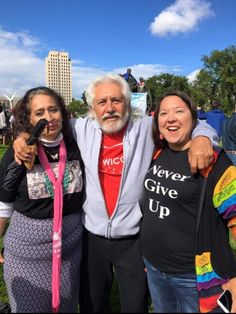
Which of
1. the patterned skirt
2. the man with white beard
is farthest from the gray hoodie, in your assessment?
the patterned skirt

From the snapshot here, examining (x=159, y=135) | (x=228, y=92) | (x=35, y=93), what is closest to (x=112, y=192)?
(x=159, y=135)

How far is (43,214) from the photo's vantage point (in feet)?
8.60

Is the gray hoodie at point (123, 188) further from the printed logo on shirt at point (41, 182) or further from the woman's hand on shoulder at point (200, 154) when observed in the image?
the woman's hand on shoulder at point (200, 154)

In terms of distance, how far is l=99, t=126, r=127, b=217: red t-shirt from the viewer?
8.95ft

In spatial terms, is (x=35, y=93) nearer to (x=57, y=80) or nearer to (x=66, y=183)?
(x=66, y=183)

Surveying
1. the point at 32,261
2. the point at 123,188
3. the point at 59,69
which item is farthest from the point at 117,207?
the point at 59,69

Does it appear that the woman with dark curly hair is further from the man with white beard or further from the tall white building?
the tall white building

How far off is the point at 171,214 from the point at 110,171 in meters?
0.60

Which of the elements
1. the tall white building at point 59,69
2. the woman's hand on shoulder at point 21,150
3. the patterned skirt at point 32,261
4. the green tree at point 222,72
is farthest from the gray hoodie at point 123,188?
the tall white building at point 59,69

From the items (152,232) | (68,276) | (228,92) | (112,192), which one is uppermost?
(228,92)

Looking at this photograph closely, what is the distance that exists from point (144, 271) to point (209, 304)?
0.66m

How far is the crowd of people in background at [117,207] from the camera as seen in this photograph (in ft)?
7.48

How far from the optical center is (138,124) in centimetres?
287

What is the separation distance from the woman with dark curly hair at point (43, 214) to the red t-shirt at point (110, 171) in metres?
0.18
